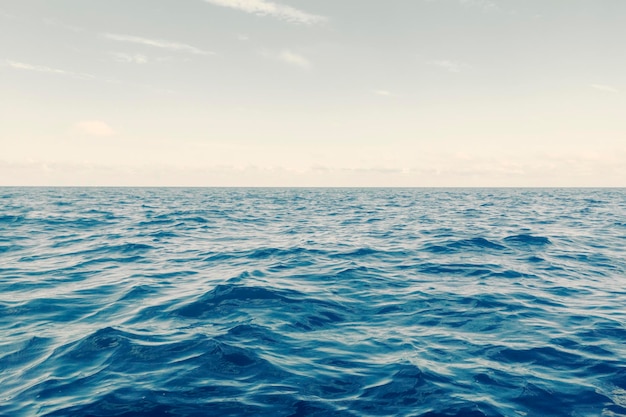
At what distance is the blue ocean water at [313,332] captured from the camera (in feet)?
20.6

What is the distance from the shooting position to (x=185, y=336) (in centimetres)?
870

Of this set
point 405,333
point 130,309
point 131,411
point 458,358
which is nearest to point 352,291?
point 405,333

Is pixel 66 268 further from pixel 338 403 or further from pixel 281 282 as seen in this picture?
pixel 338 403

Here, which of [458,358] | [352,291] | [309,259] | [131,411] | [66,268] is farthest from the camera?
[309,259]

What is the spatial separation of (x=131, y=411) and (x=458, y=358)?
5603mm

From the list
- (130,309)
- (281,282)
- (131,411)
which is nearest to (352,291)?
(281,282)

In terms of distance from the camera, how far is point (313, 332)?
30.0ft

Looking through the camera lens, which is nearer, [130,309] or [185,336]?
[185,336]

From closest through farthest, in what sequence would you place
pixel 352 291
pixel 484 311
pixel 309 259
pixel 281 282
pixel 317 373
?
pixel 317 373
pixel 484 311
pixel 352 291
pixel 281 282
pixel 309 259

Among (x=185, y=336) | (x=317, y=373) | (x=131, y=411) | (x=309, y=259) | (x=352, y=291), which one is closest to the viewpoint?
(x=131, y=411)

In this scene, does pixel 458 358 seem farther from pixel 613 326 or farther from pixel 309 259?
pixel 309 259

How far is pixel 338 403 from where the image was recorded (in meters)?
6.17

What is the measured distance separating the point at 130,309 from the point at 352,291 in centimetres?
619

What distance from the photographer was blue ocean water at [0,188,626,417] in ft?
20.6
